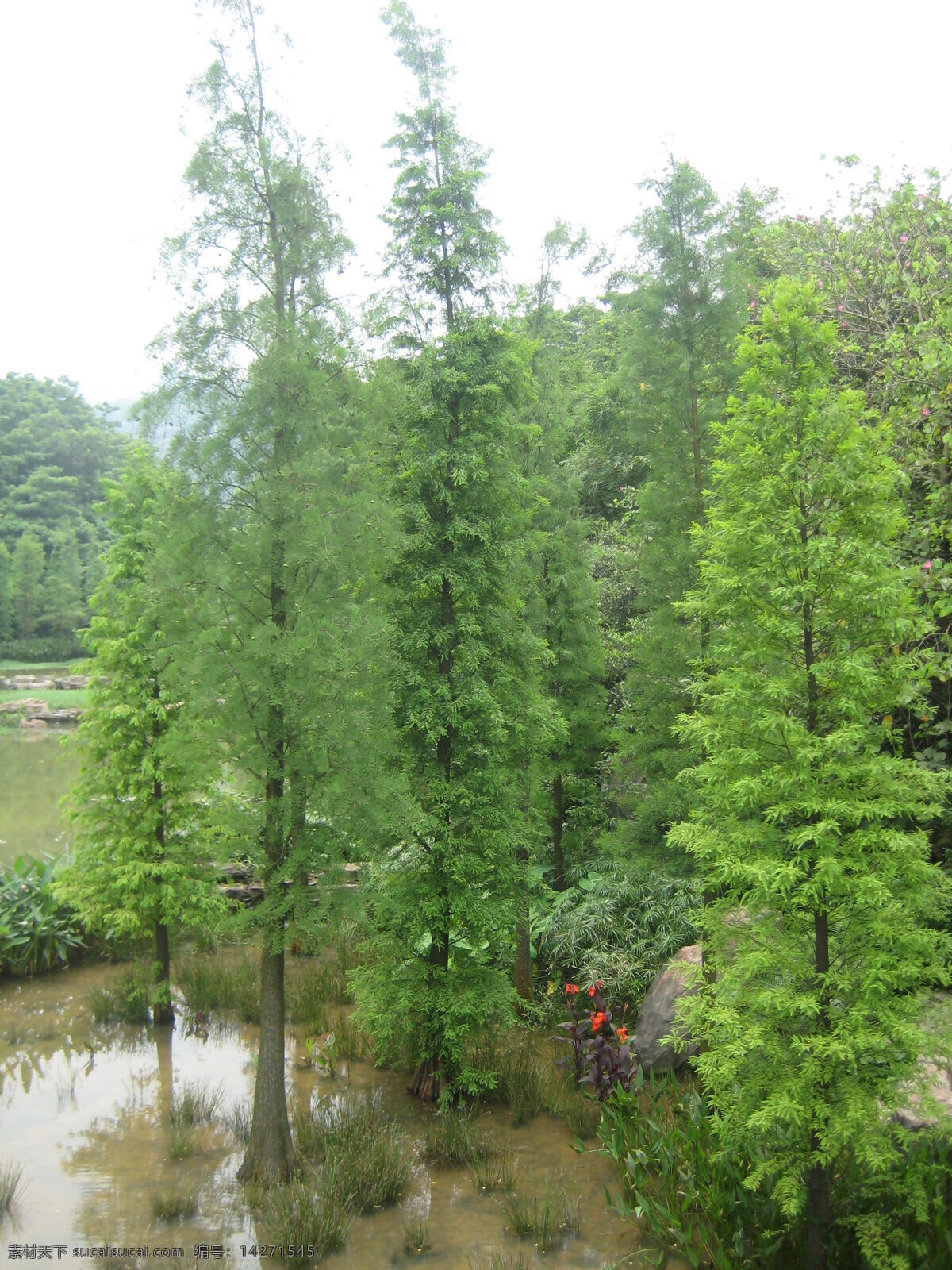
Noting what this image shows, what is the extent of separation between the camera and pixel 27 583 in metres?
55.3

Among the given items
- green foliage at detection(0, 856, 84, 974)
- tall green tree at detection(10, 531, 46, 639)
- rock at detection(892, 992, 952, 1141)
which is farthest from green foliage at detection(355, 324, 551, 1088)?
tall green tree at detection(10, 531, 46, 639)

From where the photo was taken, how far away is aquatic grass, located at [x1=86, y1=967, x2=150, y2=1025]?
37.3 feet

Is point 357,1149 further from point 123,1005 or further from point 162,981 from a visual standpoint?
point 123,1005

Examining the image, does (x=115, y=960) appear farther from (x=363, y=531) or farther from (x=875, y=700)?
(x=875, y=700)

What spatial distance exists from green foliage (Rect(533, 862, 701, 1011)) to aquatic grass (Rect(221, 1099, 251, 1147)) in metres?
4.23

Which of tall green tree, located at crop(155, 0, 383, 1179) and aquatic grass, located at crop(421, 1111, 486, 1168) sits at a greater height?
tall green tree, located at crop(155, 0, 383, 1179)

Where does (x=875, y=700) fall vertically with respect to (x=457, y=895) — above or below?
above

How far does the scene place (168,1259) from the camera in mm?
6266

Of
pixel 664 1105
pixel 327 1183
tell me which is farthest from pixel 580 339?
pixel 327 1183

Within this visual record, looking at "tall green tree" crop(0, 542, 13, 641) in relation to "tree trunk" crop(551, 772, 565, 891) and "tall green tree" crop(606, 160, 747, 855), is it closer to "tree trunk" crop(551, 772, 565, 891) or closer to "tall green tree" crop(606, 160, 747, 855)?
"tree trunk" crop(551, 772, 565, 891)

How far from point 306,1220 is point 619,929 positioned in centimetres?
587

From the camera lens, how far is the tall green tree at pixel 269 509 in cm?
739

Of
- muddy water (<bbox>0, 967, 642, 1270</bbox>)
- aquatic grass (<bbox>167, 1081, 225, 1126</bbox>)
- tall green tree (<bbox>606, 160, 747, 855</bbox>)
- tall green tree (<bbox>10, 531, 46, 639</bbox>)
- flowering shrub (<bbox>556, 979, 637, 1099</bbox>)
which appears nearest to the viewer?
muddy water (<bbox>0, 967, 642, 1270</bbox>)

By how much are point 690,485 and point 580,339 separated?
16.6 metres
